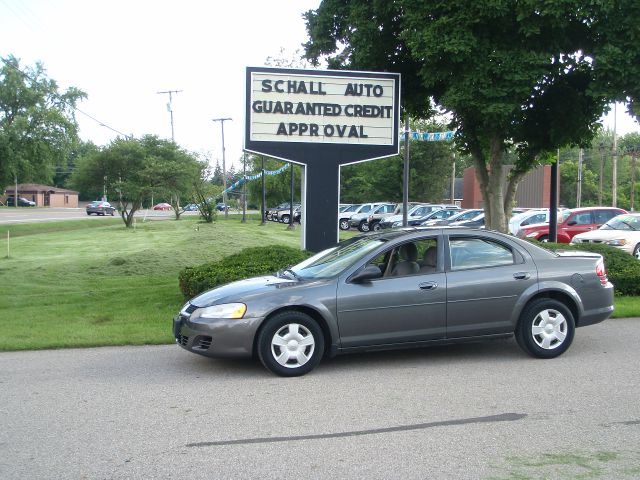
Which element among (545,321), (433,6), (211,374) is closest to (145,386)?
(211,374)

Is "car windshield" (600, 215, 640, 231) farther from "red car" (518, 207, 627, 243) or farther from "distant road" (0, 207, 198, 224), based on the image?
"distant road" (0, 207, 198, 224)

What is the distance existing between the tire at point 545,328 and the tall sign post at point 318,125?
207 inches

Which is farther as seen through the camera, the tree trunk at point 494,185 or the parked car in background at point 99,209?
the parked car in background at point 99,209

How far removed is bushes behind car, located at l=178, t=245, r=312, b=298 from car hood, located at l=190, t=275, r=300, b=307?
9.26 ft

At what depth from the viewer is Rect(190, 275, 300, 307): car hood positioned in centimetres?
686

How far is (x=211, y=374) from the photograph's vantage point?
6949 mm

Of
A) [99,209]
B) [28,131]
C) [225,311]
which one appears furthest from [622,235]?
[99,209]

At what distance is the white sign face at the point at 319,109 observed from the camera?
1199cm

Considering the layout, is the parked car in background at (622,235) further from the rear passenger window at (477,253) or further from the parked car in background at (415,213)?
the parked car in background at (415,213)


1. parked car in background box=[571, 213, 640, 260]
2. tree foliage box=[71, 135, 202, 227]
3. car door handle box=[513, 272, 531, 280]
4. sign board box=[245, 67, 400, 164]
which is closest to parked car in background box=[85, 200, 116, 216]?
tree foliage box=[71, 135, 202, 227]

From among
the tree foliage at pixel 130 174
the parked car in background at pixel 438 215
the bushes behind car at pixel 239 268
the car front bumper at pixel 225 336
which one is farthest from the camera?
the tree foliage at pixel 130 174

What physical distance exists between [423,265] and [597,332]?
10.2 feet

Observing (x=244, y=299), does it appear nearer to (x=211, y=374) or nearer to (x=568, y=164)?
(x=211, y=374)

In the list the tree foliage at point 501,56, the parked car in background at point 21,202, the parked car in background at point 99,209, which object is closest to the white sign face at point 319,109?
the tree foliage at point 501,56
